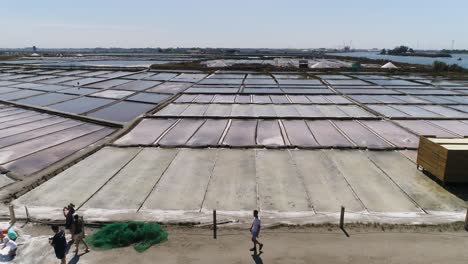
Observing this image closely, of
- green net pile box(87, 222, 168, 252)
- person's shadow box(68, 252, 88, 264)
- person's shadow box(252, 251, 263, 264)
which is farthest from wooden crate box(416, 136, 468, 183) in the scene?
person's shadow box(68, 252, 88, 264)

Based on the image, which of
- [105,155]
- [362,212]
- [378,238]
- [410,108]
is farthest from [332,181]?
[410,108]

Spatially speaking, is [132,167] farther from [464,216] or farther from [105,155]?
[464,216]

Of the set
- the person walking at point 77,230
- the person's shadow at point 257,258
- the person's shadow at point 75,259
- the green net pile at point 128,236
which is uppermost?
the person walking at point 77,230

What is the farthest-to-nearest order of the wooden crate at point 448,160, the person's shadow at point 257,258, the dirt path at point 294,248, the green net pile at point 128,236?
the wooden crate at point 448,160
the green net pile at point 128,236
the dirt path at point 294,248
the person's shadow at point 257,258

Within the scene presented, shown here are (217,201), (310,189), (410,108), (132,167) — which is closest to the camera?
(217,201)

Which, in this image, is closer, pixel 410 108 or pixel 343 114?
pixel 343 114

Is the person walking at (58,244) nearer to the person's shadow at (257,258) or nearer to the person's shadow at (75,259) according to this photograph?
the person's shadow at (75,259)

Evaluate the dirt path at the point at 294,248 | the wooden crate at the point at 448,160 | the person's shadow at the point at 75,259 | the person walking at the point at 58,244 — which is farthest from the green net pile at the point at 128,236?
the wooden crate at the point at 448,160
